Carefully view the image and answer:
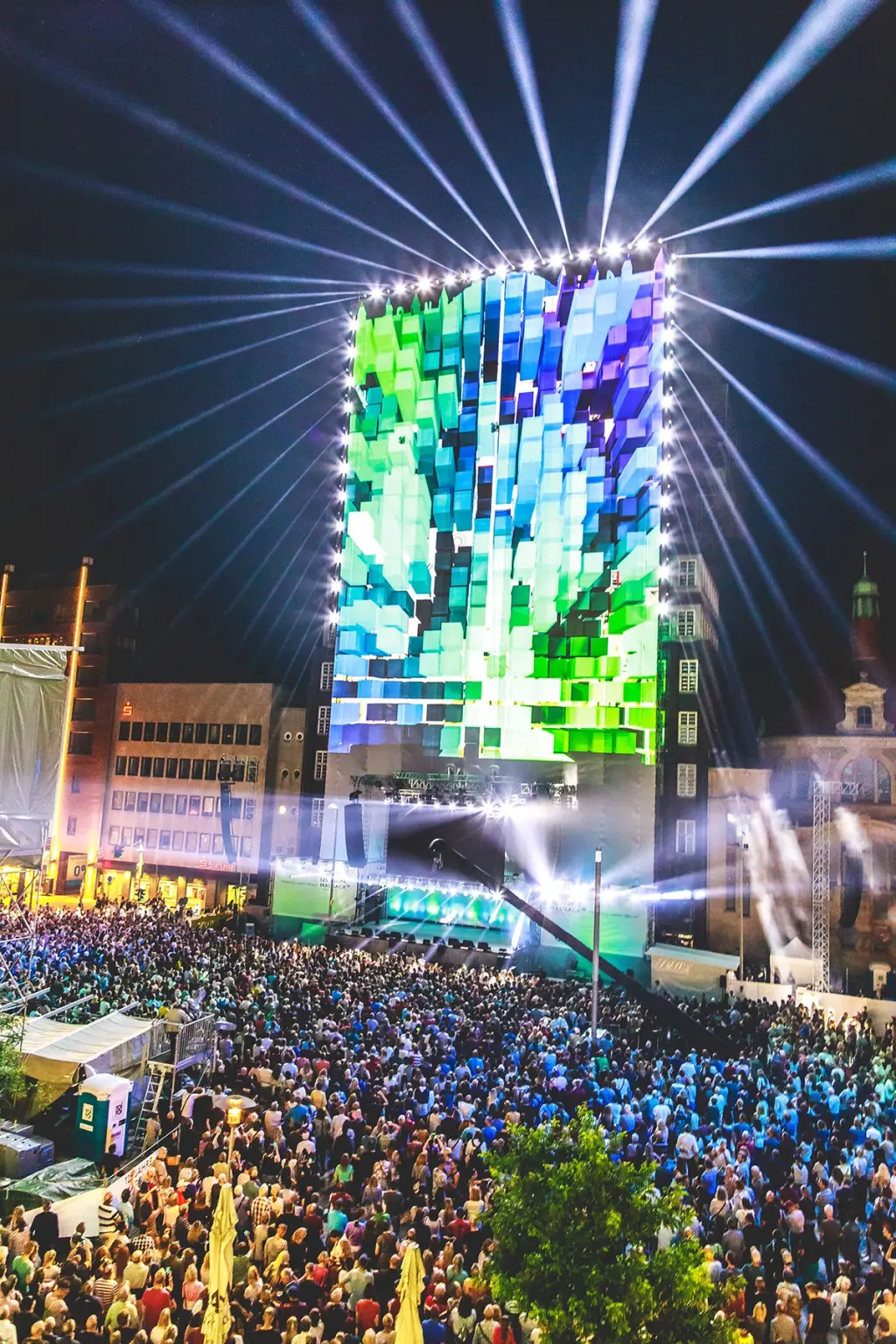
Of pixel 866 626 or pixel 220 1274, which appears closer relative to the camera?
pixel 220 1274

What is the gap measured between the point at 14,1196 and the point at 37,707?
8678 millimetres

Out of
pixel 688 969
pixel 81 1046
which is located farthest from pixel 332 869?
pixel 81 1046

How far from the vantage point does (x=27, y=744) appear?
1647cm

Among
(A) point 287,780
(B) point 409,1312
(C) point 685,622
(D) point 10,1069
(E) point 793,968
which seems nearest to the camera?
(B) point 409,1312

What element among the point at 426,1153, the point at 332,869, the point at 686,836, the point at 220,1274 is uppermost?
the point at 686,836

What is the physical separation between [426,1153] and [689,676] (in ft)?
91.3

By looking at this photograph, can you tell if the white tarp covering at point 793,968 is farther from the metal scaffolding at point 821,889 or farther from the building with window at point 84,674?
Answer: the building with window at point 84,674

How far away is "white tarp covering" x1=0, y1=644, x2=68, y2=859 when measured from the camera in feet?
53.3

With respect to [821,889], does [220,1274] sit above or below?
below

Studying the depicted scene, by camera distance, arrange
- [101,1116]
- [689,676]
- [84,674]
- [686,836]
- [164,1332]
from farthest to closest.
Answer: [84,674] → [689,676] → [686,836] → [101,1116] → [164,1332]

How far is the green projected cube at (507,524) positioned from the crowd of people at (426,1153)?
13.3 metres

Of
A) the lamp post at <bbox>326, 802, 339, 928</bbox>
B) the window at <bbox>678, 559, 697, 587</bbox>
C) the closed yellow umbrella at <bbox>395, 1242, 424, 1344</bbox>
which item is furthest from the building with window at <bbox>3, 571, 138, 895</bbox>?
the closed yellow umbrella at <bbox>395, 1242, 424, 1344</bbox>

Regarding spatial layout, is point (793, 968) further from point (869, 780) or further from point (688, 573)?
point (688, 573)

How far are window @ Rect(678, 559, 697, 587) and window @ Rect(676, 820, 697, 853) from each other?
10.3 m
